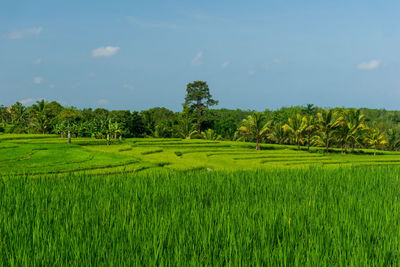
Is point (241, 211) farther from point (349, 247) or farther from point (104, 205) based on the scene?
point (104, 205)

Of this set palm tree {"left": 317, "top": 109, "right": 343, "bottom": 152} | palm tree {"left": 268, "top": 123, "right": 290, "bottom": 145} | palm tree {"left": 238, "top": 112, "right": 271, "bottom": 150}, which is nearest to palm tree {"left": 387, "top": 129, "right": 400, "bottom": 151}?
palm tree {"left": 268, "top": 123, "right": 290, "bottom": 145}

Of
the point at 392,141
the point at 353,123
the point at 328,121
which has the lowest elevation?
the point at 392,141

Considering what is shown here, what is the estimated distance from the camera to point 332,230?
2.99 meters

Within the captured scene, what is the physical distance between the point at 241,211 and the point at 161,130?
34547 millimetres

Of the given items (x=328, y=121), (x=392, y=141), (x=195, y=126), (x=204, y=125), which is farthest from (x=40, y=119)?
(x=392, y=141)

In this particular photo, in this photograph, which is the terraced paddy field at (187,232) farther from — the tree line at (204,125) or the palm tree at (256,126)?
the palm tree at (256,126)

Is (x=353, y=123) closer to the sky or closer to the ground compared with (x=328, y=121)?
closer to the ground

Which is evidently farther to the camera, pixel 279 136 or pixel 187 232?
pixel 279 136

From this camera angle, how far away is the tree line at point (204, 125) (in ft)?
86.8

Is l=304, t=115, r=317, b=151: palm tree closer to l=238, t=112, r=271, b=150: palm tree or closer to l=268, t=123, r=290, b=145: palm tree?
l=238, t=112, r=271, b=150: palm tree

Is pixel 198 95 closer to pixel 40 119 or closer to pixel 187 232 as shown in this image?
pixel 40 119

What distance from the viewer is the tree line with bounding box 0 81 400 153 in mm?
26453

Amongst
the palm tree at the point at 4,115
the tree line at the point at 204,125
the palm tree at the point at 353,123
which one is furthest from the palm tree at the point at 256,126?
the palm tree at the point at 4,115

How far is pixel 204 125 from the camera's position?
45219 millimetres
